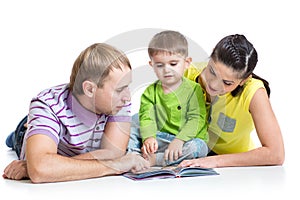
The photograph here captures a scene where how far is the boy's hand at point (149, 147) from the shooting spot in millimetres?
2992

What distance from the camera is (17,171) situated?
2.80m

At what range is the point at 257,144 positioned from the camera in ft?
11.8

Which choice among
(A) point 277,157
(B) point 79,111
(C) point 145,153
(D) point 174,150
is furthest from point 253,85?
(B) point 79,111

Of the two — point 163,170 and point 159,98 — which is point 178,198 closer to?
point 163,170

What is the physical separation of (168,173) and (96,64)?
57 cm

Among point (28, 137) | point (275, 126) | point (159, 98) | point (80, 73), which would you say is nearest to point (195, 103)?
point (159, 98)

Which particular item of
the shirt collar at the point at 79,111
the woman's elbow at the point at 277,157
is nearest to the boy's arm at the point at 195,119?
the woman's elbow at the point at 277,157

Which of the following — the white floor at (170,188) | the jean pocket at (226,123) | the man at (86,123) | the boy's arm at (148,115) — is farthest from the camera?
the jean pocket at (226,123)

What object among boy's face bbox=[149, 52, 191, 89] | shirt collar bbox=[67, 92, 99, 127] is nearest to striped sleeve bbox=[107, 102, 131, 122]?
shirt collar bbox=[67, 92, 99, 127]

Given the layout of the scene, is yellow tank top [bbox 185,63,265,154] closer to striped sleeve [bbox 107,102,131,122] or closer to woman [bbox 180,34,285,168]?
woman [bbox 180,34,285,168]

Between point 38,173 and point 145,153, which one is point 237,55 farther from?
point 38,173

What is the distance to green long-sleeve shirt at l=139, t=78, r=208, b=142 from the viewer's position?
10.0ft

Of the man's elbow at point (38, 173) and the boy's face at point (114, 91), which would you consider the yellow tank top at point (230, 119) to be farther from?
the man's elbow at point (38, 173)

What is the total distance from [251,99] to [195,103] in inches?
10.5
